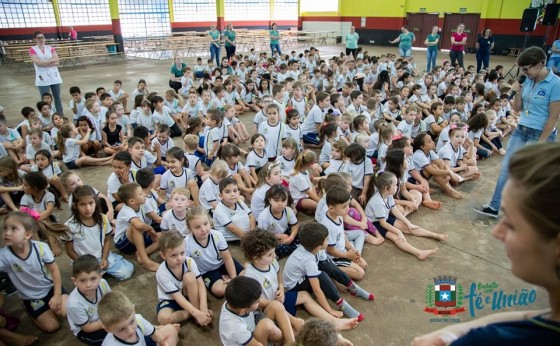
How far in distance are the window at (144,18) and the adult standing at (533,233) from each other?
2725cm

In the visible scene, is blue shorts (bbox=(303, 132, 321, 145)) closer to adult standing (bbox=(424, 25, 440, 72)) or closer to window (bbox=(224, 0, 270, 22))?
adult standing (bbox=(424, 25, 440, 72))

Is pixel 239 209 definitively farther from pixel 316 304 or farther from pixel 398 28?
pixel 398 28

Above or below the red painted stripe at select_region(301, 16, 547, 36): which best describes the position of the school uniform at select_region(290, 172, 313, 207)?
below

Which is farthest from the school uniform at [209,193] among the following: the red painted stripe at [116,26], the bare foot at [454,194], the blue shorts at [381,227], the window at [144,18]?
the window at [144,18]

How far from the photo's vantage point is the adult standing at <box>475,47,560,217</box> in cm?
333

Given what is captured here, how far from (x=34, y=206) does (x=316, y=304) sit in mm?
3047

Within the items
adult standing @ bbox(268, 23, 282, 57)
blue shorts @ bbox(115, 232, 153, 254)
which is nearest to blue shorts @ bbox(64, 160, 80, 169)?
blue shorts @ bbox(115, 232, 153, 254)

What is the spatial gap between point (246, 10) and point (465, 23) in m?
15.8

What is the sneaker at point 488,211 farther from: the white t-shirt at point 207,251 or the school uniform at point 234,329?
the school uniform at point 234,329

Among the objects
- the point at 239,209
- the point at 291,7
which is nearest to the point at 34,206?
the point at 239,209

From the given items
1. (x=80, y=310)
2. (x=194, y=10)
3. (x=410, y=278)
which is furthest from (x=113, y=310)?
(x=194, y=10)

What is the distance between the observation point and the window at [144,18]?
2377 cm

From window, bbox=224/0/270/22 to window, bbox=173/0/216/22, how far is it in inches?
45.9

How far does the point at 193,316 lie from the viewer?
2625mm
